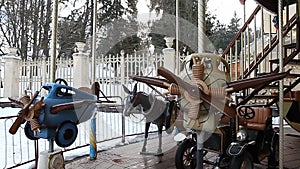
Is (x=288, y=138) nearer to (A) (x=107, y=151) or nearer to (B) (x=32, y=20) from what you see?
(A) (x=107, y=151)

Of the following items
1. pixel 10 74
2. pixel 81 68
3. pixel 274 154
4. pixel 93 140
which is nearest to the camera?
pixel 274 154

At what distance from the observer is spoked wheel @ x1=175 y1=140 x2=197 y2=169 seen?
262cm

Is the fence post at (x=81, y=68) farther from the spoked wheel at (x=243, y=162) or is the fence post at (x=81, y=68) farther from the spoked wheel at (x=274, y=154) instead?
the spoked wheel at (x=243, y=162)

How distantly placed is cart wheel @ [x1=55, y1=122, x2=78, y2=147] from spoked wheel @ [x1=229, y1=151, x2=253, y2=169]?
1.16m

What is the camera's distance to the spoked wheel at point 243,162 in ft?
7.08

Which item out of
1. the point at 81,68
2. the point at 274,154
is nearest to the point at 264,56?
the point at 274,154

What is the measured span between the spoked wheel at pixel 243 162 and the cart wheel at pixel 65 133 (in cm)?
116

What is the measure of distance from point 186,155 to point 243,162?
57cm

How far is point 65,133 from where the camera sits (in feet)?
6.95

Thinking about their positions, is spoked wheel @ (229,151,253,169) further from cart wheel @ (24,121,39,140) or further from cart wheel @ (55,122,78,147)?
cart wheel @ (24,121,39,140)

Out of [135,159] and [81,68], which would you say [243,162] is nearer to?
[135,159]

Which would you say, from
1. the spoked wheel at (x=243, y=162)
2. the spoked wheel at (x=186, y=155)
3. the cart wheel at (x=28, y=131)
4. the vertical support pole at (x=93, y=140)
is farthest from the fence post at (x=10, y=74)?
the spoked wheel at (x=243, y=162)

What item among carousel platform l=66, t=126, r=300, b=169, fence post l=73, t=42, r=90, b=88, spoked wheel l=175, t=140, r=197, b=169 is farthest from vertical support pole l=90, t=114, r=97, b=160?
fence post l=73, t=42, r=90, b=88

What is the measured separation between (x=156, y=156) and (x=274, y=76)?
218 cm
